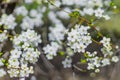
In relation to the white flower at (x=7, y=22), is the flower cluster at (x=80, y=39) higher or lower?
lower

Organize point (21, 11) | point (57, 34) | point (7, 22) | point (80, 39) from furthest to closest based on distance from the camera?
point (21, 11)
point (57, 34)
point (7, 22)
point (80, 39)

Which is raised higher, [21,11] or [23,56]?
[21,11]

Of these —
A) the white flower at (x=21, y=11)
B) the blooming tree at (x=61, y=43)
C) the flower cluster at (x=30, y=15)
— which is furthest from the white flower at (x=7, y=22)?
the white flower at (x=21, y=11)

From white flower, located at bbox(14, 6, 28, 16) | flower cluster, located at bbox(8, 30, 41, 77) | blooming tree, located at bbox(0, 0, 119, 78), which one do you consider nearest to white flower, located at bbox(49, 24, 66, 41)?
blooming tree, located at bbox(0, 0, 119, 78)

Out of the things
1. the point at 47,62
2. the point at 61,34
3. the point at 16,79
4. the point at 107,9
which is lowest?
the point at 16,79

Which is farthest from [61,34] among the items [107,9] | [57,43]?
[107,9]

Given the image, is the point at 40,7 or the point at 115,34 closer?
the point at 40,7

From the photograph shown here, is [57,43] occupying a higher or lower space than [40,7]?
lower

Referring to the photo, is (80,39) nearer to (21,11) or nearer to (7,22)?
(7,22)

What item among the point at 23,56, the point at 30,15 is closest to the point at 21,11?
the point at 30,15

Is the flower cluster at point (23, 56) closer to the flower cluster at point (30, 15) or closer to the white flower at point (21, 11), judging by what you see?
the flower cluster at point (30, 15)

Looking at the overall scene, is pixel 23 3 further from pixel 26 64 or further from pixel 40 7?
pixel 26 64
